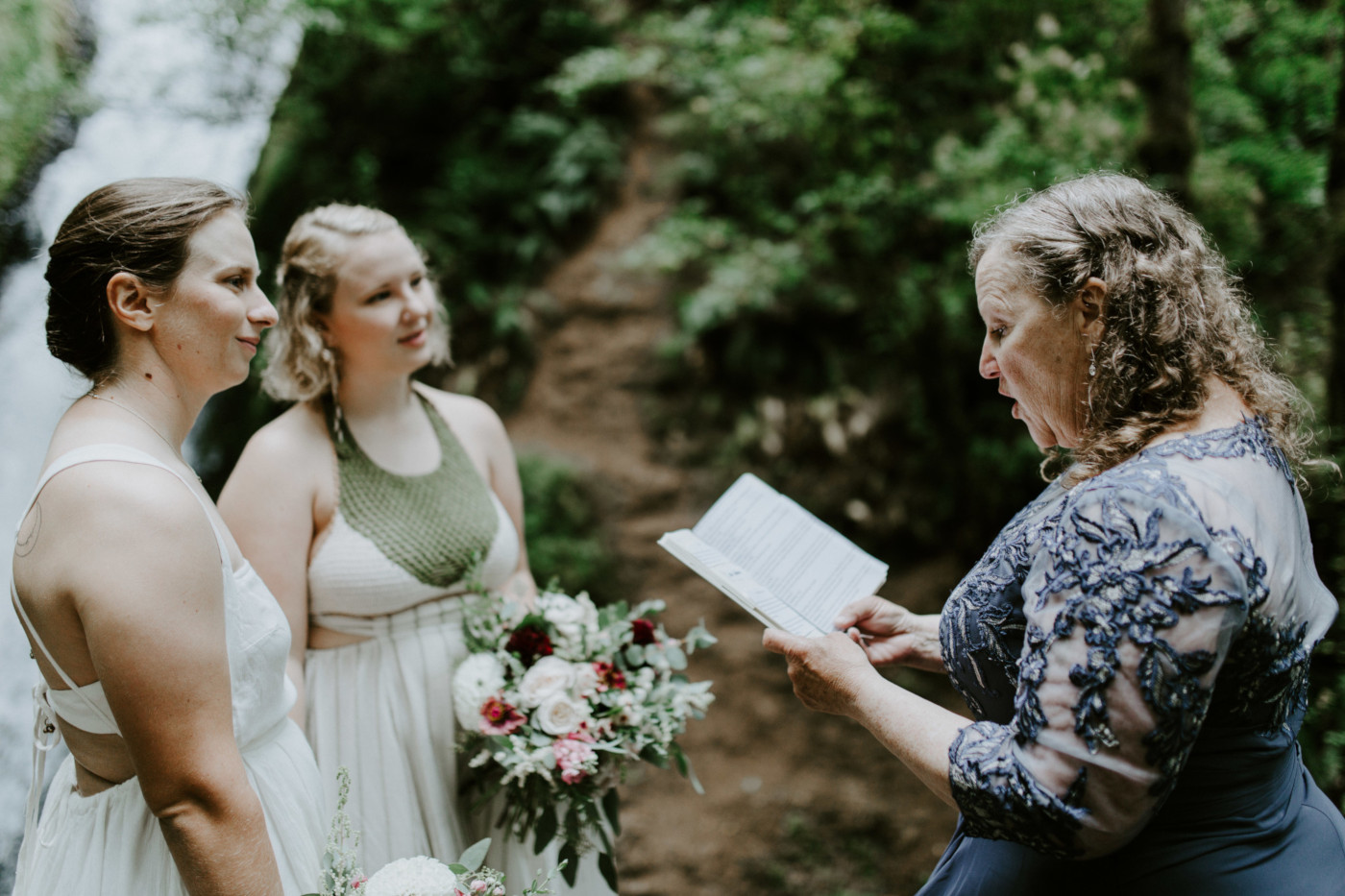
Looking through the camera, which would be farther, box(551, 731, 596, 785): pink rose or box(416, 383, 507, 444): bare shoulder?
box(416, 383, 507, 444): bare shoulder

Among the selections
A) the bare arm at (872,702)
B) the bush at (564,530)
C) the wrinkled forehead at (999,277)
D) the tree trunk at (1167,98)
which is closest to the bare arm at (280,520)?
the bare arm at (872,702)

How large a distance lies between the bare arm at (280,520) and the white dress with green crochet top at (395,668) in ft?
0.22

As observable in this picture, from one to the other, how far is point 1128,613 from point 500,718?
149cm

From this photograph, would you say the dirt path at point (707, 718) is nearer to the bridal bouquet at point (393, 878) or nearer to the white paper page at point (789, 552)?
the white paper page at point (789, 552)

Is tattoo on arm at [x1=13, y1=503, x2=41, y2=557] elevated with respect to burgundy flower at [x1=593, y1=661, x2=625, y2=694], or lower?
elevated

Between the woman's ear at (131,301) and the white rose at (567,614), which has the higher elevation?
the woman's ear at (131,301)

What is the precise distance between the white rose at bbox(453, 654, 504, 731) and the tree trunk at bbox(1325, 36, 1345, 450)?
10.7ft

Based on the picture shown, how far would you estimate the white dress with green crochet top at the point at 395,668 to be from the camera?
88.2 inches

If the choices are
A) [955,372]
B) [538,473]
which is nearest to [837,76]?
[955,372]

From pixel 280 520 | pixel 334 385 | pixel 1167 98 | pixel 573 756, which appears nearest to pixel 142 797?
pixel 280 520

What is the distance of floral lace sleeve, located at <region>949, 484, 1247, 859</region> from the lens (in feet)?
3.93

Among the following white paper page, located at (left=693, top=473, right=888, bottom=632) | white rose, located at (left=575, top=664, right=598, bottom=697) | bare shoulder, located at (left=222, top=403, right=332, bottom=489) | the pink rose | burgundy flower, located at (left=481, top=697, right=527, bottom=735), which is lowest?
the pink rose

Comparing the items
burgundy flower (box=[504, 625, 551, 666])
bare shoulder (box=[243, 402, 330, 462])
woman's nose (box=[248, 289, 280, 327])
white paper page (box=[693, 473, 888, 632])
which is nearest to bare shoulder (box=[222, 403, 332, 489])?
bare shoulder (box=[243, 402, 330, 462])

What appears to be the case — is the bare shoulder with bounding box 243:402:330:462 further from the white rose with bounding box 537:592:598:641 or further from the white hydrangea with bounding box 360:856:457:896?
the white hydrangea with bounding box 360:856:457:896
